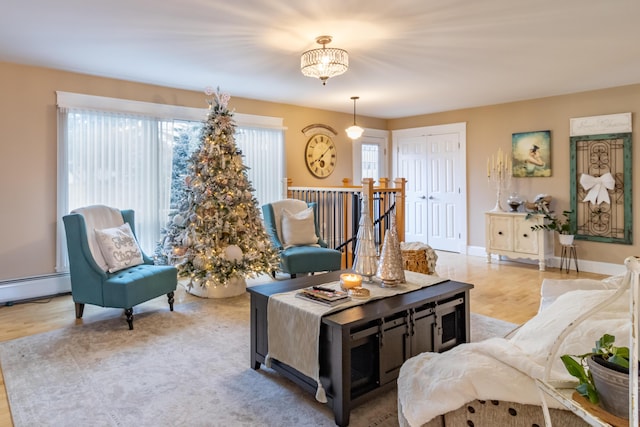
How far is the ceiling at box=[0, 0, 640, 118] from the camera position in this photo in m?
2.90

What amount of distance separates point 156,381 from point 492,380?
211 centimetres

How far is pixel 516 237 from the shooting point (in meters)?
5.94

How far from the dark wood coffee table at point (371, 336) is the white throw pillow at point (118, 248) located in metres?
1.72

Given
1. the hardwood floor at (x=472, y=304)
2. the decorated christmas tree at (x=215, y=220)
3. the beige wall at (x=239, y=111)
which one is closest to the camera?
the hardwood floor at (x=472, y=304)

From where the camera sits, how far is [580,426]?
113 centimetres

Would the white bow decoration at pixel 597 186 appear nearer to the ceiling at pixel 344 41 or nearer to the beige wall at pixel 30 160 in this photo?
the ceiling at pixel 344 41

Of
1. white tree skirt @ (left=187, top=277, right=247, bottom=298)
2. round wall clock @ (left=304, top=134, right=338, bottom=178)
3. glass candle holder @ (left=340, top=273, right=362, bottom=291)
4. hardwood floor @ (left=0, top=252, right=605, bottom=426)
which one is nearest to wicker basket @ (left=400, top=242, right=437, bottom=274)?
hardwood floor @ (left=0, top=252, right=605, bottom=426)

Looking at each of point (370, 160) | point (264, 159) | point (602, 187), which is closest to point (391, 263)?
point (264, 159)

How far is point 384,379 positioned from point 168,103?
4370 mm

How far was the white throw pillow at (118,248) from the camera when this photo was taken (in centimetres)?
369

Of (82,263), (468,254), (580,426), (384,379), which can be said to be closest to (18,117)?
(82,263)

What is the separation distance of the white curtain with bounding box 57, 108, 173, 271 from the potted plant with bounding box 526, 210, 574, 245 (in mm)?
5043

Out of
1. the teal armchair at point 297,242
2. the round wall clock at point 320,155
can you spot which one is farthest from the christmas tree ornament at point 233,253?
the round wall clock at point 320,155

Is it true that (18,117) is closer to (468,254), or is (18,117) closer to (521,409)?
(521,409)
